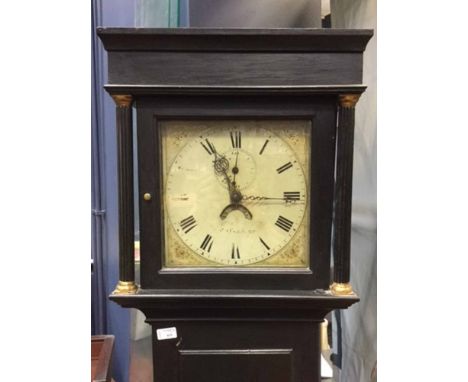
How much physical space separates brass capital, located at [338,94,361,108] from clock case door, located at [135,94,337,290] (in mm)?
20

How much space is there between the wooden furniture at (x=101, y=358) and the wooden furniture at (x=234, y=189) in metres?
0.26

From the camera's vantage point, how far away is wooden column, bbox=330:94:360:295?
0.86 meters

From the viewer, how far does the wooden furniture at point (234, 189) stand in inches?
33.4

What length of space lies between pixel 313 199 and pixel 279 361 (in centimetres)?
40

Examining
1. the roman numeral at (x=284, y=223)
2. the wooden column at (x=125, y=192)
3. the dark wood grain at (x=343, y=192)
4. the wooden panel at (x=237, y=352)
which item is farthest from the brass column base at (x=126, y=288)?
the dark wood grain at (x=343, y=192)

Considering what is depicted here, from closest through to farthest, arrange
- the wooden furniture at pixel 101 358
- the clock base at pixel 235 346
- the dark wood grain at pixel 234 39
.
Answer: the dark wood grain at pixel 234 39, the clock base at pixel 235 346, the wooden furniture at pixel 101 358

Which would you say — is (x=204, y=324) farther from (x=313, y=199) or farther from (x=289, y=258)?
(x=313, y=199)

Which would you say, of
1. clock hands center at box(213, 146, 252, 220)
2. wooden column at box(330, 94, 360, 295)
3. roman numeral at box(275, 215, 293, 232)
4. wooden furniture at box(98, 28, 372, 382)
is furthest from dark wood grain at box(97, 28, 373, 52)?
roman numeral at box(275, 215, 293, 232)

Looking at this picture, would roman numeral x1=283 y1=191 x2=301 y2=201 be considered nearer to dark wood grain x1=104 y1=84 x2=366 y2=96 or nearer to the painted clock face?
the painted clock face

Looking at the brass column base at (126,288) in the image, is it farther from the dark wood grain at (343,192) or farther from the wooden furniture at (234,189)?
the dark wood grain at (343,192)

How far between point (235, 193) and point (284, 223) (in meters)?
0.13

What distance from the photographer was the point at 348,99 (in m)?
0.85

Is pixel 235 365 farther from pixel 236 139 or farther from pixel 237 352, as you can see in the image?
pixel 236 139

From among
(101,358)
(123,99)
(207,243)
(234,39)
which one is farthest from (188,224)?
(101,358)
